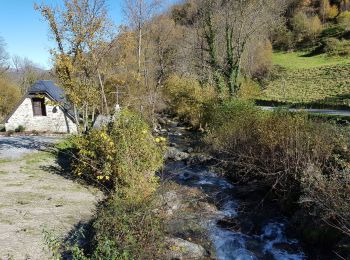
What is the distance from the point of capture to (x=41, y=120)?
100ft

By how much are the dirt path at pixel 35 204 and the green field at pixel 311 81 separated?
24.7 metres

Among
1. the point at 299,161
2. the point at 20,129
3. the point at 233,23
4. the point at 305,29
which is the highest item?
the point at 305,29

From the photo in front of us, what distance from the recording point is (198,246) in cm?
948

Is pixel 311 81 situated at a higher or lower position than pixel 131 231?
higher

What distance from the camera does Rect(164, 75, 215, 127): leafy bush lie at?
28291 millimetres

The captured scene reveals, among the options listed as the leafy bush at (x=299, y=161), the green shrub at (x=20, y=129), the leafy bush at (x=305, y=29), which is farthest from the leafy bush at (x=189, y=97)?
the leafy bush at (x=305, y=29)

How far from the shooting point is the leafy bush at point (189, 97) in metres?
28.3

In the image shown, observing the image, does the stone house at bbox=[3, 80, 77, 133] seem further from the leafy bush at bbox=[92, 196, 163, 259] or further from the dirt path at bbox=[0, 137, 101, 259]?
the leafy bush at bbox=[92, 196, 163, 259]

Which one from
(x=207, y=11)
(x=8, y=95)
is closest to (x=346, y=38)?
(x=207, y=11)

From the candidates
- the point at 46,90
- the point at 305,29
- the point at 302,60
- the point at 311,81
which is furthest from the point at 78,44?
the point at 305,29

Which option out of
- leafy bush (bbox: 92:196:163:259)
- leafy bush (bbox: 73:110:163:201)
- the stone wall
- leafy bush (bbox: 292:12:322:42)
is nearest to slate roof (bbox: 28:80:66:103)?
the stone wall

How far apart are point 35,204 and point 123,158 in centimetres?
311

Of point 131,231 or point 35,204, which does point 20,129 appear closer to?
point 35,204

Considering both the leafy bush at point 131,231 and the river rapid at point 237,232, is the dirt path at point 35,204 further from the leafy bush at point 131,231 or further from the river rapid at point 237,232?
the river rapid at point 237,232
